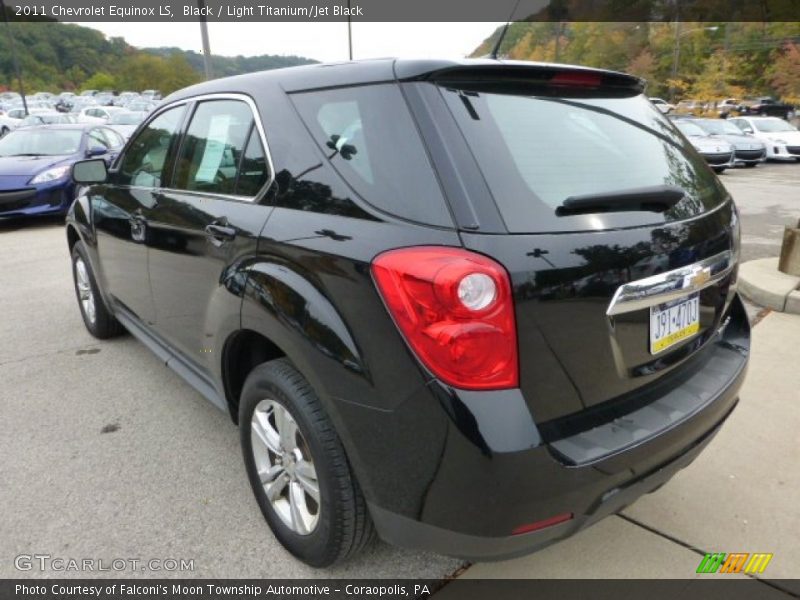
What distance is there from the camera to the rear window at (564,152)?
5.26ft

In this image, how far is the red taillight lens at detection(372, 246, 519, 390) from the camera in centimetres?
149

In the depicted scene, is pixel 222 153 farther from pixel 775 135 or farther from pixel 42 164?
pixel 775 135

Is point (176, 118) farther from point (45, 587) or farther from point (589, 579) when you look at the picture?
point (589, 579)

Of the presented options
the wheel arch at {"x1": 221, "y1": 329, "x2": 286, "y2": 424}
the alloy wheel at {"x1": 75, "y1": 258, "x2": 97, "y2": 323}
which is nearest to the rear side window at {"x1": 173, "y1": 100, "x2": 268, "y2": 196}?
the wheel arch at {"x1": 221, "y1": 329, "x2": 286, "y2": 424}

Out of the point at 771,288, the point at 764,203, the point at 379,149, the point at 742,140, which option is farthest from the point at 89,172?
the point at 742,140

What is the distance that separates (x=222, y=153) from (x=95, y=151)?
27.8 feet

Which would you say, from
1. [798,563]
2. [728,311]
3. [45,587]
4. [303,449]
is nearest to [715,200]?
[728,311]

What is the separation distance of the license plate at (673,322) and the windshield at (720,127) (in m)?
19.3

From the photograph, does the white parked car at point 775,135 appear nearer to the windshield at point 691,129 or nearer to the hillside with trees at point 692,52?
the windshield at point 691,129

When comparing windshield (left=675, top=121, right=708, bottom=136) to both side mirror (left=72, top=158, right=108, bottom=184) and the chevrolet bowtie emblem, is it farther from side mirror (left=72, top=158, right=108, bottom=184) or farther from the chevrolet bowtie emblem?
the chevrolet bowtie emblem

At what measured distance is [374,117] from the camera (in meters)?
1.77

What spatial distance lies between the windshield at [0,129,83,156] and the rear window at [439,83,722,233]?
945 centimetres

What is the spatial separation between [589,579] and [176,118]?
2726 mm

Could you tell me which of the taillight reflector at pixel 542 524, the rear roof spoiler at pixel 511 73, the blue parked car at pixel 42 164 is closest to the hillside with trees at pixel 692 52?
the blue parked car at pixel 42 164
